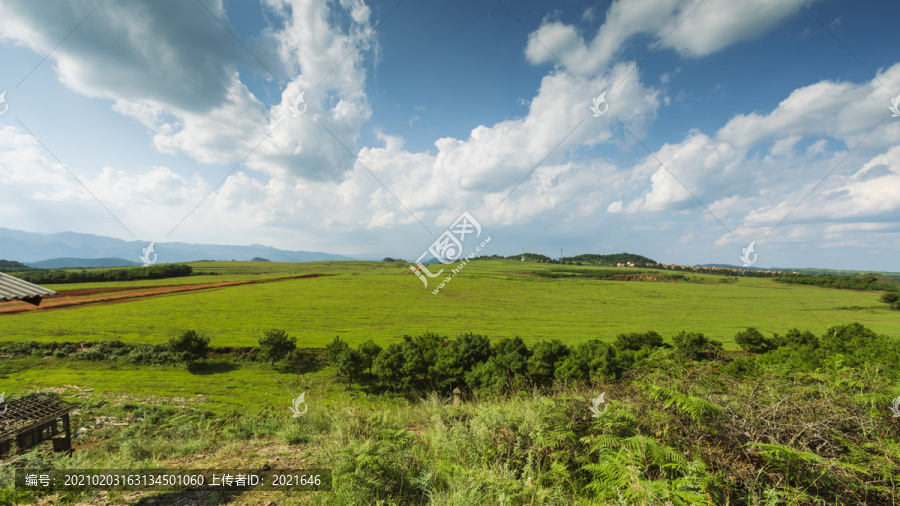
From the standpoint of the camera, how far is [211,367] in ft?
106

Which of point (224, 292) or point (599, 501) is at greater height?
point (224, 292)

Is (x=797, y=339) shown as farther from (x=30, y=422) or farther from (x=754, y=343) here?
(x=30, y=422)

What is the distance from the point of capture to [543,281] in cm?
10431

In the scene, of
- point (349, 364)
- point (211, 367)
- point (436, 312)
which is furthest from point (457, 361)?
point (436, 312)

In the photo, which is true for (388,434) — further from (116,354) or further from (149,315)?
(149,315)

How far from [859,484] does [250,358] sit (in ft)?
141

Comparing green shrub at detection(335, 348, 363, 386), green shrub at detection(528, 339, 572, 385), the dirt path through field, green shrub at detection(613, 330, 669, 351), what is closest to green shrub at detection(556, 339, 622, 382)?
green shrub at detection(528, 339, 572, 385)

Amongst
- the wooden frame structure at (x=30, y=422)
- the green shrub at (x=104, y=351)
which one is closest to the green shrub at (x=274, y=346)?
the green shrub at (x=104, y=351)

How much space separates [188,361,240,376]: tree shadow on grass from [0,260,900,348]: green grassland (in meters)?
4.89

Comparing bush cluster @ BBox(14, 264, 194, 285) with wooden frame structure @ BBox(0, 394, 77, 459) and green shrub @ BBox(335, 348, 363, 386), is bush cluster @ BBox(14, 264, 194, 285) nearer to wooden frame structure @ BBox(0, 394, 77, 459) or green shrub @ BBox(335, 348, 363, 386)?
green shrub @ BBox(335, 348, 363, 386)

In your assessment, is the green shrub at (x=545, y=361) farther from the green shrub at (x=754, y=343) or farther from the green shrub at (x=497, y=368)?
the green shrub at (x=754, y=343)

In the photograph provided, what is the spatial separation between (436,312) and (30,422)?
176 ft

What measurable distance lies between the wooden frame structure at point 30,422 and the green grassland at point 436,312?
30.5m

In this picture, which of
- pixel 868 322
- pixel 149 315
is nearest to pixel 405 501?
pixel 149 315
